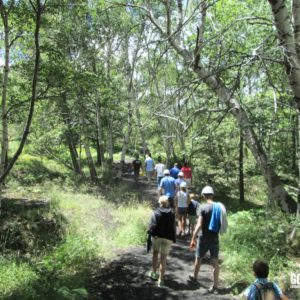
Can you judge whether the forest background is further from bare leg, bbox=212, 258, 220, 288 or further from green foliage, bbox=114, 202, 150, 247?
bare leg, bbox=212, 258, 220, 288

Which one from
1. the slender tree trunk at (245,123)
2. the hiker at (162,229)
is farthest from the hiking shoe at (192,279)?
the slender tree trunk at (245,123)

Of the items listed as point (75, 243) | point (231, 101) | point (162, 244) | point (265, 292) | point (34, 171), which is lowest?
point (75, 243)

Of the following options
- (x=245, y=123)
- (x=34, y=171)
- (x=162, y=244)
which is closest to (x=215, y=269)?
(x=162, y=244)

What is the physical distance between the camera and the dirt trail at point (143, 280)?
236 inches

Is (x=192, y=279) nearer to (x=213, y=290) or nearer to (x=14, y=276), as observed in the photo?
(x=213, y=290)

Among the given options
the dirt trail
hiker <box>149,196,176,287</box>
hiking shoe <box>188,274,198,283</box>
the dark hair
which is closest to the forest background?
the dirt trail

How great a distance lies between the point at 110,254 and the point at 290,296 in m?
4.24

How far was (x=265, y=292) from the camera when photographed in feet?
12.1

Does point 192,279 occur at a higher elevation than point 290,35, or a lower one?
lower

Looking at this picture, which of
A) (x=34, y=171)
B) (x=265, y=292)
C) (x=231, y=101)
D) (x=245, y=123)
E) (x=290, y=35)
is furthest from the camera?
(x=34, y=171)

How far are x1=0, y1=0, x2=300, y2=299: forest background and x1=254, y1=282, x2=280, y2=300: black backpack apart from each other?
2.03m

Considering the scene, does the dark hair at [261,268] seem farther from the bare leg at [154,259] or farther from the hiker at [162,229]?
the bare leg at [154,259]

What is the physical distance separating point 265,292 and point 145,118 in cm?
330

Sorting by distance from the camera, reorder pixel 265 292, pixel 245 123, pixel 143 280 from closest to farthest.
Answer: pixel 265 292 → pixel 245 123 → pixel 143 280
